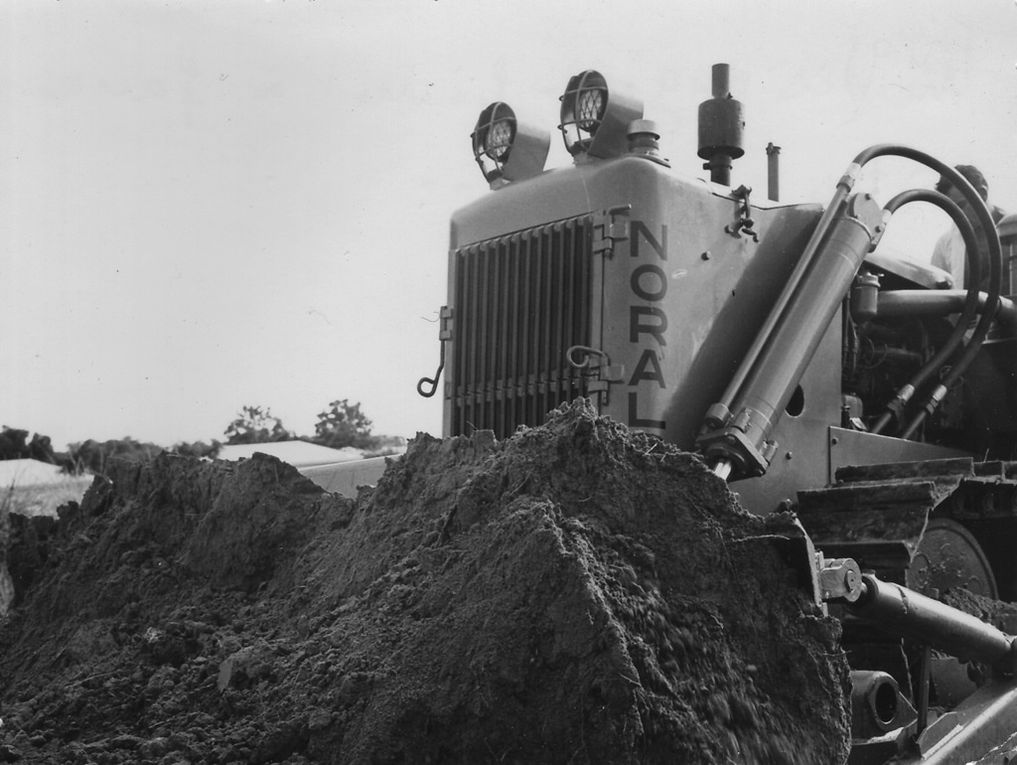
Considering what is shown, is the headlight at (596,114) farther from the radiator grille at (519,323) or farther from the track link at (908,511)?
the track link at (908,511)

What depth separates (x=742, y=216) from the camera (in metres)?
4.84

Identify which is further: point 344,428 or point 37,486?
point 344,428

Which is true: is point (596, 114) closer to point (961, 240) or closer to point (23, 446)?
point (961, 240)

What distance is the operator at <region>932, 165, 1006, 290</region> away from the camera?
5.80m

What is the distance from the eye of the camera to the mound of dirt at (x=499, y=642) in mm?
2686

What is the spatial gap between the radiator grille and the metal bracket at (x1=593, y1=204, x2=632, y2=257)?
0.07m

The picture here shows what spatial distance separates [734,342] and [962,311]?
1.39m

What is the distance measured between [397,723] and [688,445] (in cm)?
207

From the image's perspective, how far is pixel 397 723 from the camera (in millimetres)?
2730

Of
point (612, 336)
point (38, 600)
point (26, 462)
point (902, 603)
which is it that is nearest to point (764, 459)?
point (612, 336)

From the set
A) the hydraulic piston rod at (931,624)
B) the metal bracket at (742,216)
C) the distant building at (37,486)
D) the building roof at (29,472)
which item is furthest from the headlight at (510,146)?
the building roof at (29,472)

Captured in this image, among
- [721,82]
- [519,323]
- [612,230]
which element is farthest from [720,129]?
[519,323]

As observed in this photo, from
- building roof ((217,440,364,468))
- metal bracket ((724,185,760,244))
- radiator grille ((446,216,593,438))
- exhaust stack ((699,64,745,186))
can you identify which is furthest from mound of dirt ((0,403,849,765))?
building roof ((217,440,364,468))

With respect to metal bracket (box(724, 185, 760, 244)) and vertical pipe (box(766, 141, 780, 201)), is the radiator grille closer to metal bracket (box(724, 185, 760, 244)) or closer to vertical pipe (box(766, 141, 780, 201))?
metal bracket (box(724, 185, 760, 244))
